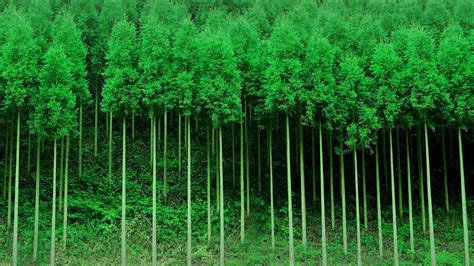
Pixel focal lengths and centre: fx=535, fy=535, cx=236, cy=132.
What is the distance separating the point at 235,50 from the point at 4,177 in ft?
32.0

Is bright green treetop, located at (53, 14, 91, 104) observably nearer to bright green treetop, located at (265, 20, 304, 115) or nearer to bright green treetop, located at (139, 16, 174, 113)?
bright green treetop, located at (139, 16, 174, 113)

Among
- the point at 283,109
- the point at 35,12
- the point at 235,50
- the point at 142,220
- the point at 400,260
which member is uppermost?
the point at 35,12

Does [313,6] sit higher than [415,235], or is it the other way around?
[313,6]

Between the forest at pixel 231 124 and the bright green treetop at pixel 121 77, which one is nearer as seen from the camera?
the forest at pixel 231 124

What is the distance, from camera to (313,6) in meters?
28.1

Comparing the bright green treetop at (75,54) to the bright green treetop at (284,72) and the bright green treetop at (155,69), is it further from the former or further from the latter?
the bright green treetop at (284,72)

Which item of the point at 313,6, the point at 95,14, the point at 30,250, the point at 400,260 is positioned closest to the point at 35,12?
the point at 95,14

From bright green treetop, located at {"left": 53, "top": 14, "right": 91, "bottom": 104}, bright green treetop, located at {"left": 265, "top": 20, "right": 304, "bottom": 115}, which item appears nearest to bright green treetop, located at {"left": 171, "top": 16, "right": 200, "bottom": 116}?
bright green treetop, located at {"left": 265, "top": 20, "right": 304, "bottom": 115}

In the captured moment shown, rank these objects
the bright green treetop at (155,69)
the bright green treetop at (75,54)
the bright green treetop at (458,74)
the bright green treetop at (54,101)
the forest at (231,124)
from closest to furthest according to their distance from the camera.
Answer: the bright green treetop at (54,101) → the forest at (231,124) → the bright green treetop at (458,74) → the bright green treetop at (155,69) → the bright green treetop at (75,54)

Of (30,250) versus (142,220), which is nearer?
(30,250)

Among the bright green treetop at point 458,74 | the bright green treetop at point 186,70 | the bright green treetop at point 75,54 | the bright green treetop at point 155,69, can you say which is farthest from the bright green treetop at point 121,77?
the bright green treetop at point 458,74

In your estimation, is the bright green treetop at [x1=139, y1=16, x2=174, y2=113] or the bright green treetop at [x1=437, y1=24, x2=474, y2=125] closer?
the bright green treetop at [x1=437, y1=24, x2=474, y2=125]

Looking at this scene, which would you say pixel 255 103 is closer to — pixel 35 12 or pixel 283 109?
pixel 283 109

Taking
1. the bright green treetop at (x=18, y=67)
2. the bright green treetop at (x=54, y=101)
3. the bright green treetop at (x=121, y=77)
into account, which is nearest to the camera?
the bright green treetop at (x=54, y=101)
